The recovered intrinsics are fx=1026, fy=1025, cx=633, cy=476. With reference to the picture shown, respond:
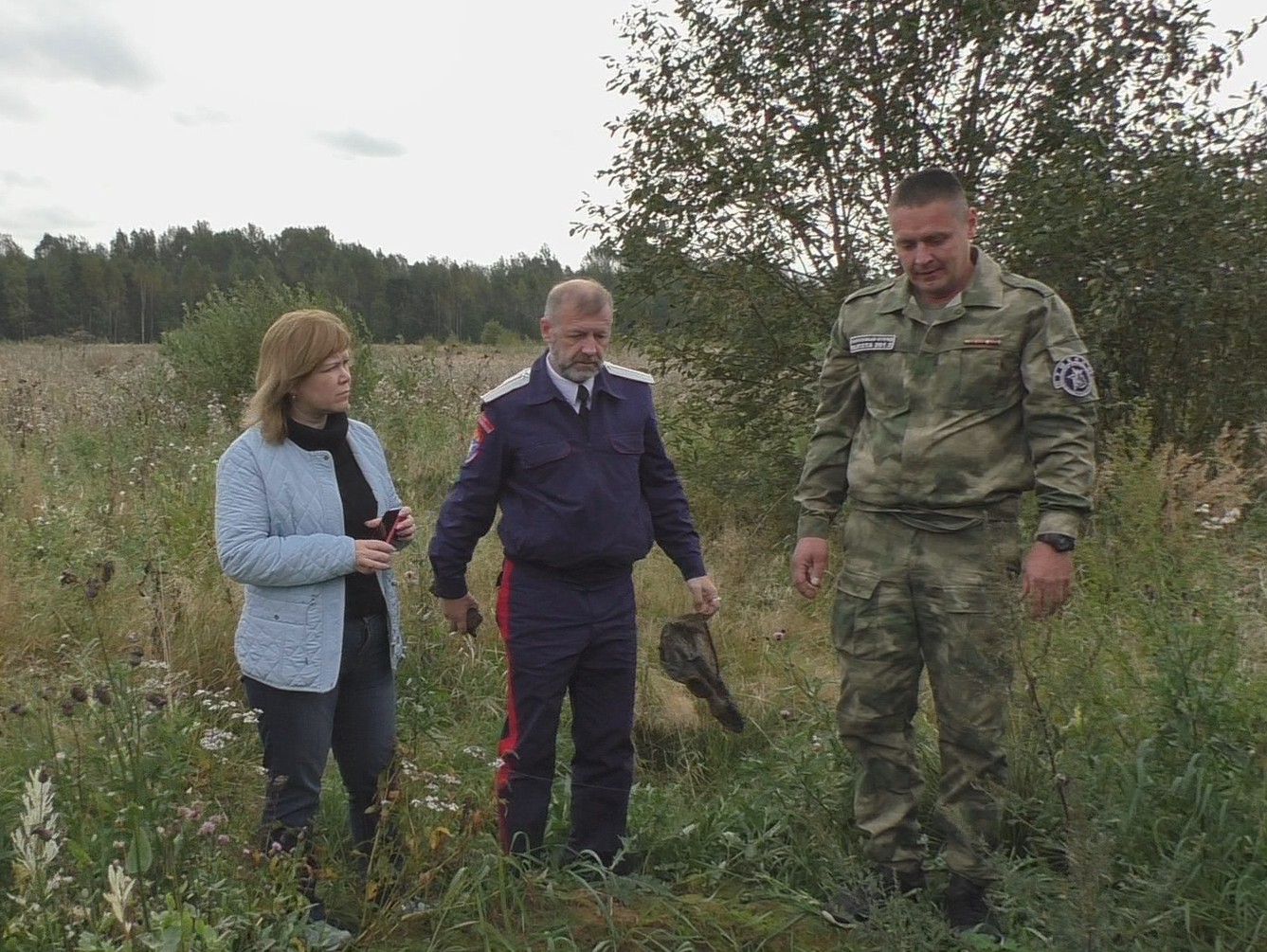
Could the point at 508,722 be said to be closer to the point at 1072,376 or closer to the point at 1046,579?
the point at 1046,579

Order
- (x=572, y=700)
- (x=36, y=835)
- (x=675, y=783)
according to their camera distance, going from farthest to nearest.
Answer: (x=675, y=783), (x=572, y=700), (x=36, y=835)

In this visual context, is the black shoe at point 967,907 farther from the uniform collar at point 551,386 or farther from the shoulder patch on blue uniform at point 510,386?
the shoulder patch on blue uniform at point 510,386

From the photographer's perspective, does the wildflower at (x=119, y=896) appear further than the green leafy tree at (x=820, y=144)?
No

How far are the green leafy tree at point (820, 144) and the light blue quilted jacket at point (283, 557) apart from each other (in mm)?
3937

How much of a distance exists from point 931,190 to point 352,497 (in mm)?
1835

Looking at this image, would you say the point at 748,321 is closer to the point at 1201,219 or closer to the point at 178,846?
the point at 1201,219

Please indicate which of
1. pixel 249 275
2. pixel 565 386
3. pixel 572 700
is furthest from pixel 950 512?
pixel 249 275

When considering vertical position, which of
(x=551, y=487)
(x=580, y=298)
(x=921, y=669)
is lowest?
(x=921, y=669)

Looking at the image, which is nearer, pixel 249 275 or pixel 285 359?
pixel 285 359

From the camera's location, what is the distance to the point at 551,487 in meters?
3.09

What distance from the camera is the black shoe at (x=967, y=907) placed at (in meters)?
2.79

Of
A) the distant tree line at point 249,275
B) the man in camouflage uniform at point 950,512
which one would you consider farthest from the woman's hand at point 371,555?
the distant tree line at point 249,275

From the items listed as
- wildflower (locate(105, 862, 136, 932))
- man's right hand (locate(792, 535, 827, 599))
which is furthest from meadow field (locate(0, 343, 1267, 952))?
man's right hand (locate(792, 535, 827, 599))

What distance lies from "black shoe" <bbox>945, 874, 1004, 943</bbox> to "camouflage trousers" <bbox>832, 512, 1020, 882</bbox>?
4cm
